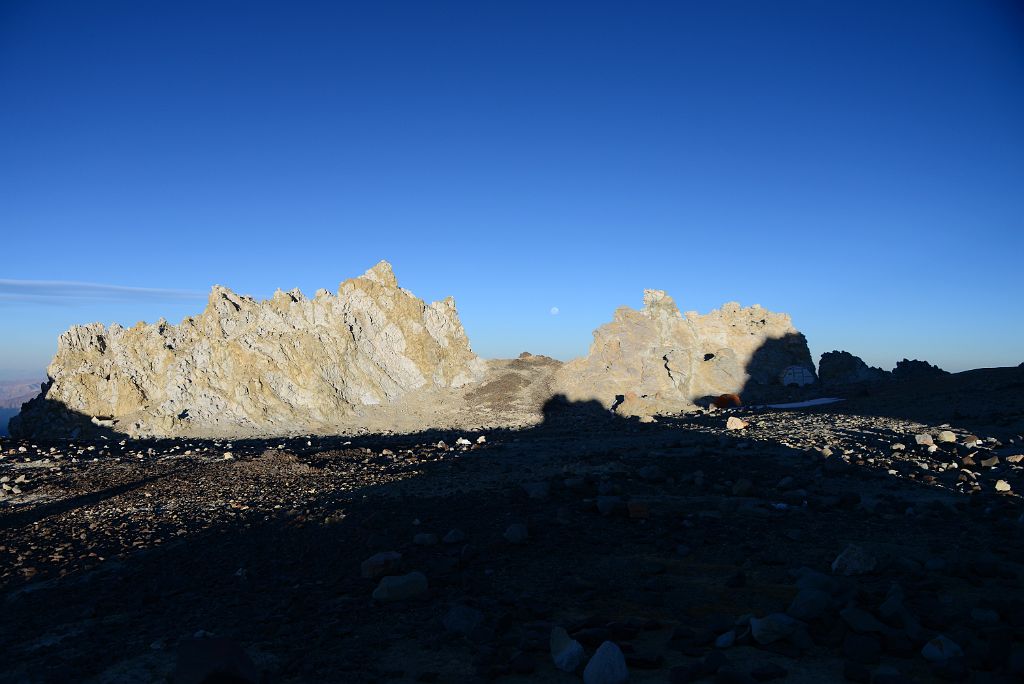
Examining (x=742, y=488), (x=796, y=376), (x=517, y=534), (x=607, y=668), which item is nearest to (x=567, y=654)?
(x=607, y=668)

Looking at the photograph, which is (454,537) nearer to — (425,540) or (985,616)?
(425,540)

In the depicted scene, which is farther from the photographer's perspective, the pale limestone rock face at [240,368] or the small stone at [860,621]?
the pale limestone rock face at [240,368]

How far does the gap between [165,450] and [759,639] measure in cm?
2599

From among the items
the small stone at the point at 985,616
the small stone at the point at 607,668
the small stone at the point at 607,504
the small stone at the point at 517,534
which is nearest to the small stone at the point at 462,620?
the small stone at the point at 607,668

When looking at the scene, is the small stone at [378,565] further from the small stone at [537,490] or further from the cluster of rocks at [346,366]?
the cluster of rocks at [346,366]

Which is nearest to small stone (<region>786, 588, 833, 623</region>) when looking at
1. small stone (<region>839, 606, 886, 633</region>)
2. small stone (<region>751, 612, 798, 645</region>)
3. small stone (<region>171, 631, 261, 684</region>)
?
small stone (<region>839, 606, 886, 633</region>)

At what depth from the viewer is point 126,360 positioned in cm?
3491

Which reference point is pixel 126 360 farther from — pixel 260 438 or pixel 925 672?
pixel 925 672

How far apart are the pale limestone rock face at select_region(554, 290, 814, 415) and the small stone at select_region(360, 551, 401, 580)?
28.4m

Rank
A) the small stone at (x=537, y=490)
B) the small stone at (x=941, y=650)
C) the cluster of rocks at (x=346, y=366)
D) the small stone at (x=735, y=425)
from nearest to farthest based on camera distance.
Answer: the small stone at (x=941, y=650) < the small stone at (x=537, y=490) < the small stone at (x=735, y=425) < the cluster of rocks at (x=346, y=366)

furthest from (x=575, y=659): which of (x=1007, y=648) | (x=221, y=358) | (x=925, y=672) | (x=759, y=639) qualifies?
(x=221, y=358)

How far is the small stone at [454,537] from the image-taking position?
8.70 meters

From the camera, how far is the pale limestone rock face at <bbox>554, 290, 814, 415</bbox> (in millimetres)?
39594

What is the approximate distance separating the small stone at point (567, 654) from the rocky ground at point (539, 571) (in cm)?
2
